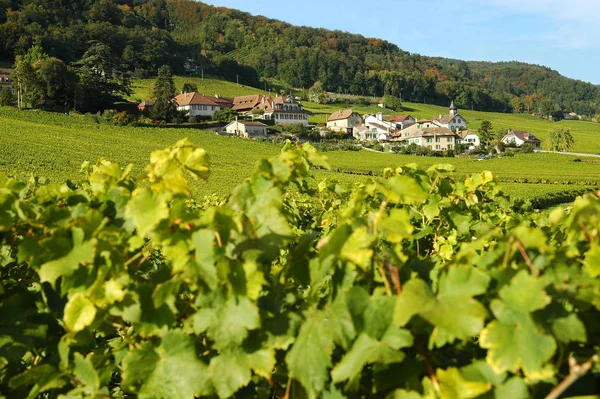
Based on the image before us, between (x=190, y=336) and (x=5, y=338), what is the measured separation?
0.65m

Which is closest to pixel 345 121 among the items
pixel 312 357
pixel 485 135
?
pixel 485 135

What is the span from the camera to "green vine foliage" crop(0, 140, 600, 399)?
3.77ft

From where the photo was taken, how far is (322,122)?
8912cm

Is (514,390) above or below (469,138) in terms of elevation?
above

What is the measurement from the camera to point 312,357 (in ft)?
4.09

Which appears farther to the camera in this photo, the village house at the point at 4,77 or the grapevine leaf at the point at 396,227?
the village house at the point at 4,77

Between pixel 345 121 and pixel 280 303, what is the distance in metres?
85.0

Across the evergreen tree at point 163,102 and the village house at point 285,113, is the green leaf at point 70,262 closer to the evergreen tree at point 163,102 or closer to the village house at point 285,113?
the evergreen tree at point 163,102

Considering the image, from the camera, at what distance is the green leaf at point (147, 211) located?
54.0 inches

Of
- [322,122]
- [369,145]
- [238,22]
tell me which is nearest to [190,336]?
[369,145]

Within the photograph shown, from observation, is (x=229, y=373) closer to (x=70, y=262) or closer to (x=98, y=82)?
(x=70, y=262)

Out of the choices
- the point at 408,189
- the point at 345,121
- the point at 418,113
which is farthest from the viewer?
the point at 418,113

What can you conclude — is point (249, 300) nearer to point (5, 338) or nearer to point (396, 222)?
point (396, 222)

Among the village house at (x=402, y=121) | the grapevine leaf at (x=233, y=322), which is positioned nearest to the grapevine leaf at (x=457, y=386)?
the grapevine leaf at (x=233, y=322)
